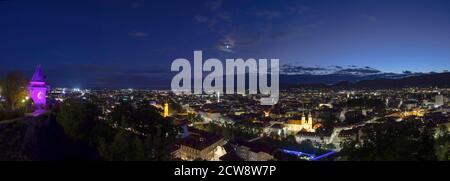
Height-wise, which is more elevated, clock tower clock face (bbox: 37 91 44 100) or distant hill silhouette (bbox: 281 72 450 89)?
distant hill silhouette (bbox: 281 72 450 89)

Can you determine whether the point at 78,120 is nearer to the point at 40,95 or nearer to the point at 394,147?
the point at 40,95

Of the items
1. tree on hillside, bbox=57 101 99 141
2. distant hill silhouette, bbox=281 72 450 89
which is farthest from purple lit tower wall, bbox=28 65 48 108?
distant hill silhouette, bbox=281 72 450 89

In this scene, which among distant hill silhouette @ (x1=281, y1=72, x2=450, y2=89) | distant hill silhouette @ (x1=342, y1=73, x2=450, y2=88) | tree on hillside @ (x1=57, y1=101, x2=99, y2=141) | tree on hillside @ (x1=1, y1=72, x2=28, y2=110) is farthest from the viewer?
distant hill silhouette @ (x1=281, y1=72, x2=450, y2=89)

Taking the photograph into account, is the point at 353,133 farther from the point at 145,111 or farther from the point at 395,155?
the point at 395,155

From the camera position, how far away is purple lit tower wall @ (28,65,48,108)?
1513 cm

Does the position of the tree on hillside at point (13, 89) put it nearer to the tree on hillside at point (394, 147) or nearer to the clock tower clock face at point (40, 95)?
the clock tower clock face at point (40, 95)

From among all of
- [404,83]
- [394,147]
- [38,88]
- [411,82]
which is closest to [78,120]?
[38,88]

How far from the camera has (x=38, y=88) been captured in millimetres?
15203

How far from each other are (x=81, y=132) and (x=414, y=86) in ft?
307

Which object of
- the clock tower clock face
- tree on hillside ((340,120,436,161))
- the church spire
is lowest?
tree on hillside ((340,120,436,161))

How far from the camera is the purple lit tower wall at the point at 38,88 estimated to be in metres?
15.1

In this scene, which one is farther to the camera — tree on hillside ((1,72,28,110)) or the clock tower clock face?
the clock tower clock face

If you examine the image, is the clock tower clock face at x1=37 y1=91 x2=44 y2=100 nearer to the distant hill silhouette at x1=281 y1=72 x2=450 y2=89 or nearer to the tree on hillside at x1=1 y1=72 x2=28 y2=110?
the tree on hillside at x1=1 y1=72 x2=28 y2=110

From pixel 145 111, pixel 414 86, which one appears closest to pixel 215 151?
pixel 145 111
